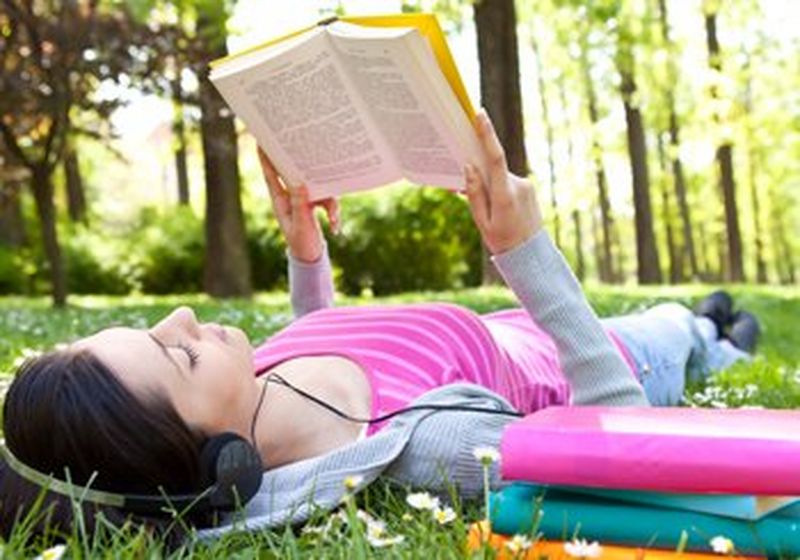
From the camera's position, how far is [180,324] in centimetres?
239

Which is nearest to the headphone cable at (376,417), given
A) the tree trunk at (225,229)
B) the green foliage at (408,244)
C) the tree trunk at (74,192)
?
the tree trunk at (225,229)

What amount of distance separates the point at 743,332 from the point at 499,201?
3.35 m

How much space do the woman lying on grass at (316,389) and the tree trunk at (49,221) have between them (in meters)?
8.73

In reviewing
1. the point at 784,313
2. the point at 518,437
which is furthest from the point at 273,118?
the point at 784,313

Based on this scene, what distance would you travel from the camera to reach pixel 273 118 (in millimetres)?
2959

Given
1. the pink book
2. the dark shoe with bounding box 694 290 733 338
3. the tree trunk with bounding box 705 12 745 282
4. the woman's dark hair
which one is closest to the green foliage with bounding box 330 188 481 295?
the tree trunk with bounding box 705 12 745 282

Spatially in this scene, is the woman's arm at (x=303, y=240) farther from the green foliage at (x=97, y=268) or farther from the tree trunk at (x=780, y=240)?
the tree trunk at (x=780, y=240)

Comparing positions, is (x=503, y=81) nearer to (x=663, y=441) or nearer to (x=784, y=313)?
(x=784, y=313)

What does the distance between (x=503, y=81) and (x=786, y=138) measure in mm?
17219

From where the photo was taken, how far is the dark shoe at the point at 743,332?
5.48m

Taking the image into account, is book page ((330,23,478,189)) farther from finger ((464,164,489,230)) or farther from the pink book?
the pink book

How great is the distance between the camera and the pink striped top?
2926 mm

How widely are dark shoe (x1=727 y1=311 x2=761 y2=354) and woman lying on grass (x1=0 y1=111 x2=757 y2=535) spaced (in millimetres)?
2187

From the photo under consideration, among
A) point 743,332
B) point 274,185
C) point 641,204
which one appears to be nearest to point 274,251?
point 641,204
